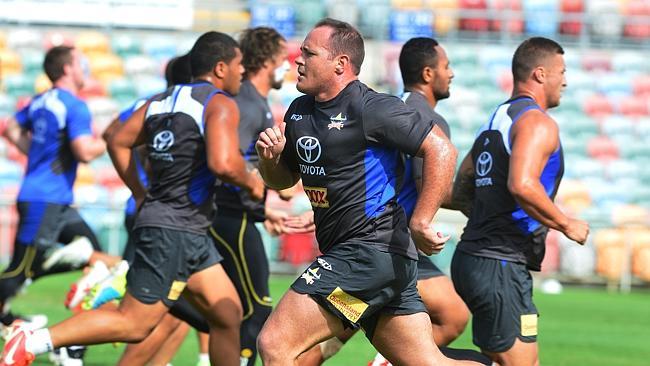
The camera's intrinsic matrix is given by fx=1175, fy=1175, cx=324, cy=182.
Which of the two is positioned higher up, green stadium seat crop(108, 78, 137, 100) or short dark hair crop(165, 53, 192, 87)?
short dark hair crop(165, 53, 192, 87)

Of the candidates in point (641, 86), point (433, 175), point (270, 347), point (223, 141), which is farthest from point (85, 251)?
point (641, 86)

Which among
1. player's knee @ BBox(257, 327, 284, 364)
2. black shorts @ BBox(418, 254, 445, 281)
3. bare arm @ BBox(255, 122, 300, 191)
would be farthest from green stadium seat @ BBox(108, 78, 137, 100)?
player's knee @ BBox(257, 327, 284, 364)

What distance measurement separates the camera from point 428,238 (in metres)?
6.00

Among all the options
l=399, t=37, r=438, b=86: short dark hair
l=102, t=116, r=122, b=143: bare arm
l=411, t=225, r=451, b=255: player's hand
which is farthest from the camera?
l=102, t=116, r=122, b=143: bare arm

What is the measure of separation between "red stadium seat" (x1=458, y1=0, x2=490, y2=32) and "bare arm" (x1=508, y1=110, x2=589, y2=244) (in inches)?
762

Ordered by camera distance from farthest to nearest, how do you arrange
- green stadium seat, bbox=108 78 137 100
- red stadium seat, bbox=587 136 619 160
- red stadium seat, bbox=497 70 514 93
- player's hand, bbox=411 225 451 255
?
1. red stadium seat, bbox=497 70 514 93
2. red stadium seat, bbox=587 136 619 160
3. green stadium seat, bbox=108 78 137 100
4. player's hand, bbox=411 225 451 255

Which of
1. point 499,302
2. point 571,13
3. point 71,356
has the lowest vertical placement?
point 71,356

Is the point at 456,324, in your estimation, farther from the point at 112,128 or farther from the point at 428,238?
the point at 112,128

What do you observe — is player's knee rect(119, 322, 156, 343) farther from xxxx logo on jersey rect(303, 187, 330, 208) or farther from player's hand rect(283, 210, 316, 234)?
xxxx logo on jersey rect(303, 187, 330, 208)

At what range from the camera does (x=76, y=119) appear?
10.9 m

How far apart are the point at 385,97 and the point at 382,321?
122 cm

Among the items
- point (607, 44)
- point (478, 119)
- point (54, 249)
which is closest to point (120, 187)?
point (478, 119)

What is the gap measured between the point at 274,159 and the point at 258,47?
315 cm

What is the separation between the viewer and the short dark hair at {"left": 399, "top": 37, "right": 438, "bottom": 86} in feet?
27.9
